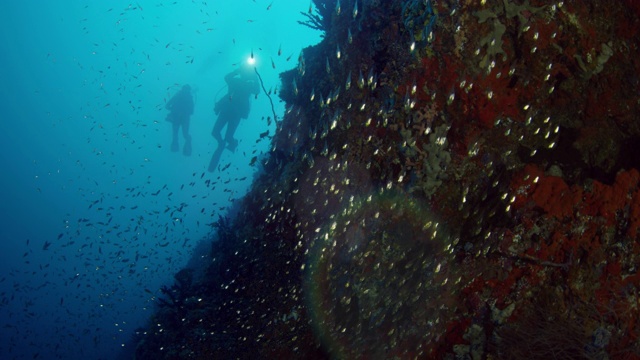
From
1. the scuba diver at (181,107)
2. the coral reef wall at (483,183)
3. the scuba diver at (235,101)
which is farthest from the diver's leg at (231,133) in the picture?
the coral reef wall at (483,183)

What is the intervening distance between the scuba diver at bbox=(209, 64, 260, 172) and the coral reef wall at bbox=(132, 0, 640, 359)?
18213 mm

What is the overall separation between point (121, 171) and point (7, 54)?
63.3m

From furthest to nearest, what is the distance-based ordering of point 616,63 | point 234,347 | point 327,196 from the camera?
point 234,347 < point 327,196 < point 616,63

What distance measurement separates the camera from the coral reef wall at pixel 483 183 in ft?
14.6

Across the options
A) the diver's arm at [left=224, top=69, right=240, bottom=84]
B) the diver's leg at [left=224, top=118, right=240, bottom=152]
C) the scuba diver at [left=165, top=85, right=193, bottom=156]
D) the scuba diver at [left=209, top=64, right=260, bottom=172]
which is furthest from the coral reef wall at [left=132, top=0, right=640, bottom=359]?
the scuba diver at [left=165, top=85, right=193, bottom=156]

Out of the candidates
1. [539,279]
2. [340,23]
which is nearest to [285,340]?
[539,279]

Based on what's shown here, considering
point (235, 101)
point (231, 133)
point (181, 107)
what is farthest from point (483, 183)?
point (181, 107)

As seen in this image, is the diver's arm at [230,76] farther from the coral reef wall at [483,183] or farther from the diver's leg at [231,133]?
the coral reef wall at [483,183]

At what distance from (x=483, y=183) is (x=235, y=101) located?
69.2 feet

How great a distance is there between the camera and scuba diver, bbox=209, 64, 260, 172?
909 inches

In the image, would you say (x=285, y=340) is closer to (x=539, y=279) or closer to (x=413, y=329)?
(x=413, y=329)

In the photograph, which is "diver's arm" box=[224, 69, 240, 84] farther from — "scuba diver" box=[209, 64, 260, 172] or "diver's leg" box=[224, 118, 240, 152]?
"diver's leg" box=[224, 118, 240, 152]

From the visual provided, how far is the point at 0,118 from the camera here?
123 m

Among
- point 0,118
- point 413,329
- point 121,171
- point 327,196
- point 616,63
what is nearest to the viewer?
point 616,63
